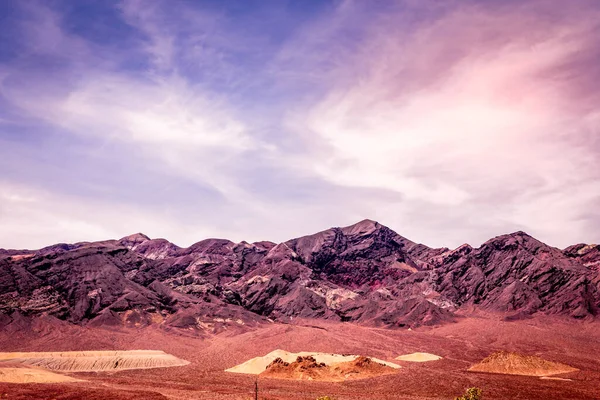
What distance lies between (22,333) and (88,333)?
13807mm

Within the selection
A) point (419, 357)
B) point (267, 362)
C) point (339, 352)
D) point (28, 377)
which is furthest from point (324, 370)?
point (28, 377)

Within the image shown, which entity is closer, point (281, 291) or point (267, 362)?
point (267, 362)

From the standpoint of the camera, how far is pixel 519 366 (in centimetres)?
8088

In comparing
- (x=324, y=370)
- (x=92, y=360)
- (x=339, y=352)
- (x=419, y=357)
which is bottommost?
(x=92, y=360)

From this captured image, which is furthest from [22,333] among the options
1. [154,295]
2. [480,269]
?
[480,269]

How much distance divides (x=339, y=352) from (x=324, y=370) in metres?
34.5

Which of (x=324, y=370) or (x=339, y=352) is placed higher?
(x=324, y=370)

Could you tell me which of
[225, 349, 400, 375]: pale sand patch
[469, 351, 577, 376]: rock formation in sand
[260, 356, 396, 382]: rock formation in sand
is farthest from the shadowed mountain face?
[469, 351, 577, 376]: rock formation in sand

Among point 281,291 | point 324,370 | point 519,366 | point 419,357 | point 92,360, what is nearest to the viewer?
point 324,370

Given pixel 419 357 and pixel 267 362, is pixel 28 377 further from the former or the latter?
pixel 419 357

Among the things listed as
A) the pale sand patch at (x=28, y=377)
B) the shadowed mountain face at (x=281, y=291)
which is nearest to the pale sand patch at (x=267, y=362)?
the pale sand patch at (x=28, y=377)

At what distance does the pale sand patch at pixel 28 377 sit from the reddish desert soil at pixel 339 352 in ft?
10.6

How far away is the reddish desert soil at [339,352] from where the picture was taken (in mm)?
59281

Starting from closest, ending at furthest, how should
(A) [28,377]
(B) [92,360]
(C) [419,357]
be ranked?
(A) [28,377] → (B) [92,360] → (C) [419,357]
